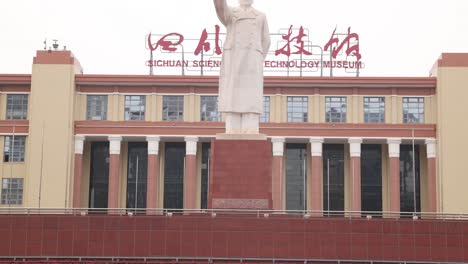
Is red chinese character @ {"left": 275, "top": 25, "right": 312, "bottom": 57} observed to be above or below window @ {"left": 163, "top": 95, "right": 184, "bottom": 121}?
above

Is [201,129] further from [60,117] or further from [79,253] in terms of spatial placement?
[79,253]

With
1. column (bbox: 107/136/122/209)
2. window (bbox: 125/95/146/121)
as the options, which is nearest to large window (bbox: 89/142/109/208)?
column (bbox: 107/136/122/209)

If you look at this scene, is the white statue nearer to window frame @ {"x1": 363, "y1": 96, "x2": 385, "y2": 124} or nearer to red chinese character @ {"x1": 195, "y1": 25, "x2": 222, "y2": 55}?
red chinese character @ {"x1": 195, "y1": 25, "x2": 222, "y2": 55}

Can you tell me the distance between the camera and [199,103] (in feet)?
157

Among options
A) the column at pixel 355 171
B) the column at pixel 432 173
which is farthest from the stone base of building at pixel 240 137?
the column at pixel 432 173

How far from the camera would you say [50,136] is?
46500 millimetres

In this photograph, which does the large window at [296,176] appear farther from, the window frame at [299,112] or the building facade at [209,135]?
Answer: the window frame at [299,112]

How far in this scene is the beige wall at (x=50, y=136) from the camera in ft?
149

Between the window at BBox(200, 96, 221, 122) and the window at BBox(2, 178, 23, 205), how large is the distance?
1099 centimetres

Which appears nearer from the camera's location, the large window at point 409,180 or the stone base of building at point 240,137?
the stone base of building at point 240,137

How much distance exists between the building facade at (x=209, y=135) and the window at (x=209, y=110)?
81mm

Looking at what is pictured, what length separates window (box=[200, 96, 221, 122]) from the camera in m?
47.9

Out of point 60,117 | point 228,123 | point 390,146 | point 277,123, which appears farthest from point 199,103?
point 228,123

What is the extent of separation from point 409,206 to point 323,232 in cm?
2517
